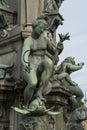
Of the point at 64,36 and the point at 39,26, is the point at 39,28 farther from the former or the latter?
the point at 64,36

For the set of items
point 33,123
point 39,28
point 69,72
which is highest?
point 39,28

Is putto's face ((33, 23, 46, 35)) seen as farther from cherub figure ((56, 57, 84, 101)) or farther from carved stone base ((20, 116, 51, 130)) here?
carved stone base ((20, 116, 51, 130))

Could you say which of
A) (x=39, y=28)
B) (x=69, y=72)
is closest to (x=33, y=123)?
(x=39, y=28)

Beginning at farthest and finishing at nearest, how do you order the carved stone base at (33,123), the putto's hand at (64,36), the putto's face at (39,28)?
the putto's hand at (64,36) → the putto's face at (39,28) → the carved stone base at (33,123)

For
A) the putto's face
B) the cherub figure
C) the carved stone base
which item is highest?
the putto's face

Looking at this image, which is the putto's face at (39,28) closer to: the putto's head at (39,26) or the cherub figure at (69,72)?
the putto's head at (39,26)

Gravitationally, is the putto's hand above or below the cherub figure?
above

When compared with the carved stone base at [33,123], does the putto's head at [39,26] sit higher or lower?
higher

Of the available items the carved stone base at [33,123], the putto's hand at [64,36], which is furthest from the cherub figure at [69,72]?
the carved stone base at [33,123]

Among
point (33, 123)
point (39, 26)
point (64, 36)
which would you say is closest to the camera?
point (33, 123)

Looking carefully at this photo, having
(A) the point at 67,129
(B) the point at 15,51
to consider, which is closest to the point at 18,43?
(B) the point at 15,51

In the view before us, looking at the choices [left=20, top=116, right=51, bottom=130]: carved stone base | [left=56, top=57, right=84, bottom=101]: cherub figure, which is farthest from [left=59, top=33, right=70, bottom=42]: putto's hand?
[left=20, top=116, right=51, bottom=130]: carved stone base

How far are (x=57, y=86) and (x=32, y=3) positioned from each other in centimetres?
221

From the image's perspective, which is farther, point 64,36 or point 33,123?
point 64,36
